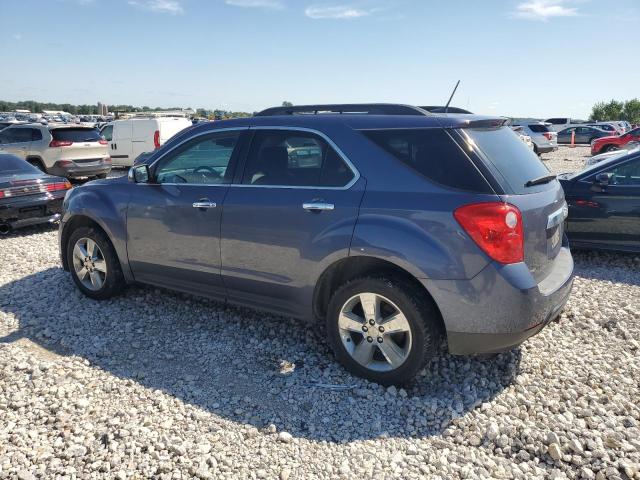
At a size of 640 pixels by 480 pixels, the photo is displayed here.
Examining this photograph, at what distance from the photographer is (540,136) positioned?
23.5m

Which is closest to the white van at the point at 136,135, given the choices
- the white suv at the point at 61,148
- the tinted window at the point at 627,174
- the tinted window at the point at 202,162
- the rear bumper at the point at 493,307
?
the white suv at the point at 61,148

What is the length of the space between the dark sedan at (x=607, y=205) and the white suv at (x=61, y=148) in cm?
1126

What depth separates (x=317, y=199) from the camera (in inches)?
135

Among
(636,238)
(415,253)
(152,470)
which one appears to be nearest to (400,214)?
(415,253)

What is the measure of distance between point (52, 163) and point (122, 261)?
9612 millimetres

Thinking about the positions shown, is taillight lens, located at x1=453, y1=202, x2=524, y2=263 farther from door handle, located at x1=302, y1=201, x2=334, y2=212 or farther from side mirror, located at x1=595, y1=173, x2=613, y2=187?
side mirror, located at x1=595, y1=173, x2=613, y2=187

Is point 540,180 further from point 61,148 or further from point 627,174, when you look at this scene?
point 61,148

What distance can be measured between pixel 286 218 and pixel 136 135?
14.0m

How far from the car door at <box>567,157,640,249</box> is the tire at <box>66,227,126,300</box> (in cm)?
540

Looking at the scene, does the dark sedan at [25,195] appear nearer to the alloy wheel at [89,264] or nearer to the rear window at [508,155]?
the alloy wheel at [89,264]

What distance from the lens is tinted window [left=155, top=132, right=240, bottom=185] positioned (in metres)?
4.04

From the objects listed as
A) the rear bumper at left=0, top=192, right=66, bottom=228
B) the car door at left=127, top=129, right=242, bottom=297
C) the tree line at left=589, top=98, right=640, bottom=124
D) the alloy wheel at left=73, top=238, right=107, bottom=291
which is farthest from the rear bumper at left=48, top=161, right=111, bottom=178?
the tree line at left=589, top=98, right=640, bottom=124

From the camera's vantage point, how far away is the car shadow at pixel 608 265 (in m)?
5.72

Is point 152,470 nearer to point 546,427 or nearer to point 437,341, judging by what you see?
point 437,341
